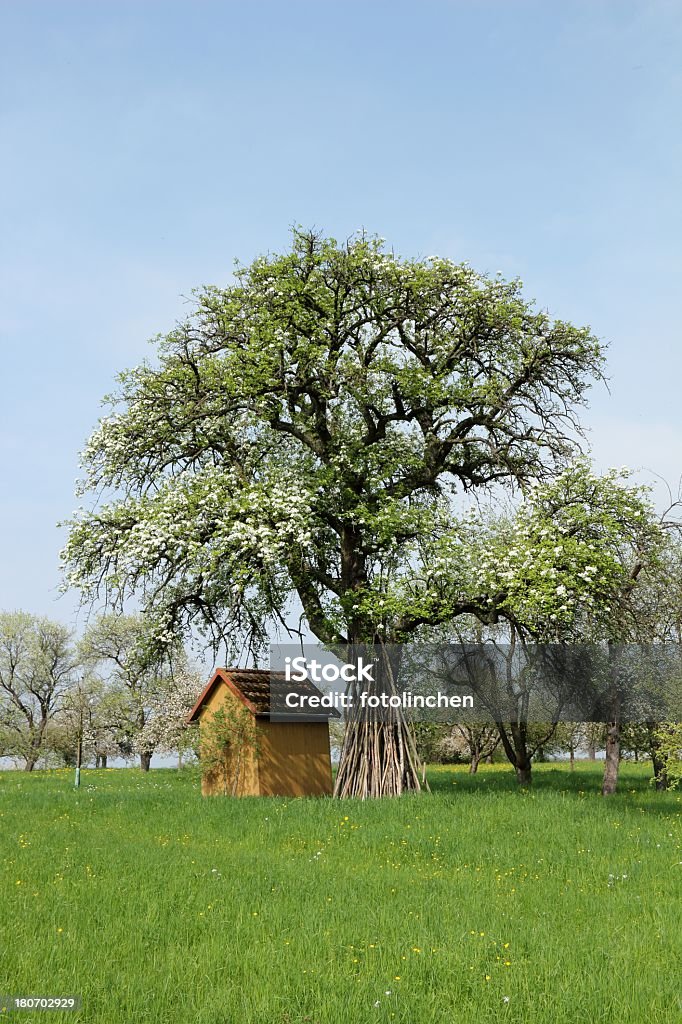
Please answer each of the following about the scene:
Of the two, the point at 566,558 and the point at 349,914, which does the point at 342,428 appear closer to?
the point at 566,558

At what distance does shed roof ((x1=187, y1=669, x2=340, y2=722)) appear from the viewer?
27641 mm

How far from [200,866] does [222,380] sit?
15.2 m

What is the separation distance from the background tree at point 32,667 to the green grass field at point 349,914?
146 feet

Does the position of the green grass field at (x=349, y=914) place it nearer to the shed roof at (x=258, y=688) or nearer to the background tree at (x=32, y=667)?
the shed roof at (x=258, y=688)

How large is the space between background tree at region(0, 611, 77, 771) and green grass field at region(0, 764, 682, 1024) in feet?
146

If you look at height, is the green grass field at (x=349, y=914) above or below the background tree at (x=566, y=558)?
below

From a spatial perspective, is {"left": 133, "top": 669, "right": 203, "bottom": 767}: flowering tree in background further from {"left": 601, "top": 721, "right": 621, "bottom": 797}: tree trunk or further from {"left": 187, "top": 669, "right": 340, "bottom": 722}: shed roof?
{"left": 601, "top": 721, "right": 621, "bottom": 797}: tree trunk

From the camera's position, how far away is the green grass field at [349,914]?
9844 mm

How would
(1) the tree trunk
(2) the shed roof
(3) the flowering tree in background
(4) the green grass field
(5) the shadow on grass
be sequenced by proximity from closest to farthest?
1. (4) the green grass field
2. (5) the shadow on grass
3. (1) the tree trunk
4. (2) the shed roof
5. (3) the flowering tree in background

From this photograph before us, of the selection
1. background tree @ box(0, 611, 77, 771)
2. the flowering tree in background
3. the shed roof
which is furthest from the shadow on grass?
background tree @ box(0, 611, 77, 771)

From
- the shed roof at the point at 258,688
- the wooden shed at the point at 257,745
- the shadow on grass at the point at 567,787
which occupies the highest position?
the shed roof at the point at 258,688

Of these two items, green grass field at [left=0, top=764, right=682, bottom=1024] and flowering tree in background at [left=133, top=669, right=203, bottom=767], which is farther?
flowering tree in background at [left=133, top=669, right=203, bottom=767]

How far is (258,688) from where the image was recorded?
28656 millimetres

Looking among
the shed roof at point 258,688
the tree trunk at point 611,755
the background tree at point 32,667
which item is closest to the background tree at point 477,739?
the tree trunk at point 611,755
